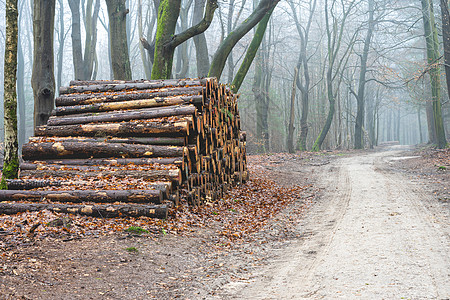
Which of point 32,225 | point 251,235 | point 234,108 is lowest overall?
point 251,235

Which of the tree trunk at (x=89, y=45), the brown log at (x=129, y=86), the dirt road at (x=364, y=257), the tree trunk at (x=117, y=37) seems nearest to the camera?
the dirt road at (x=364, y=257)

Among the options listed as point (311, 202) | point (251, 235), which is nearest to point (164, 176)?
point (251, 235)

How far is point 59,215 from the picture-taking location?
20.8ft

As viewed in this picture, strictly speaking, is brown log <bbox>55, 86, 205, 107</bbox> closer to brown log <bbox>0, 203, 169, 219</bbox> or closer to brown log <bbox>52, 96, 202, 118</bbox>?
brown log <bbox>52, 96, 202, 118</bbox>

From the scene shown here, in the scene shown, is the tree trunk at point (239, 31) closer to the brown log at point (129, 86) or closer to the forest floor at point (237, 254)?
the brown log at point (129, 86)

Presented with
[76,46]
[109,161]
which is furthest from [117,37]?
[76,46]

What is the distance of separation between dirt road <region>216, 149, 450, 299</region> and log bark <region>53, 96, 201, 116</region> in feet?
13.0

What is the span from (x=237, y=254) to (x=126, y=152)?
3498 millimetres

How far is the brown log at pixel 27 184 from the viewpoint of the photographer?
24.1ft

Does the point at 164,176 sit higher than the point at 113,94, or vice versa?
the point at 113,94

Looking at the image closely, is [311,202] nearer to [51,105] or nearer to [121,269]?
[121,269]

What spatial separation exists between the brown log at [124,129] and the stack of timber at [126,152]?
21mm

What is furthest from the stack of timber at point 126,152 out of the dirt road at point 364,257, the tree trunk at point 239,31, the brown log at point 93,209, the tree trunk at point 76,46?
the tree trunk at point 76,46

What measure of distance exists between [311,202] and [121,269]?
669cm
